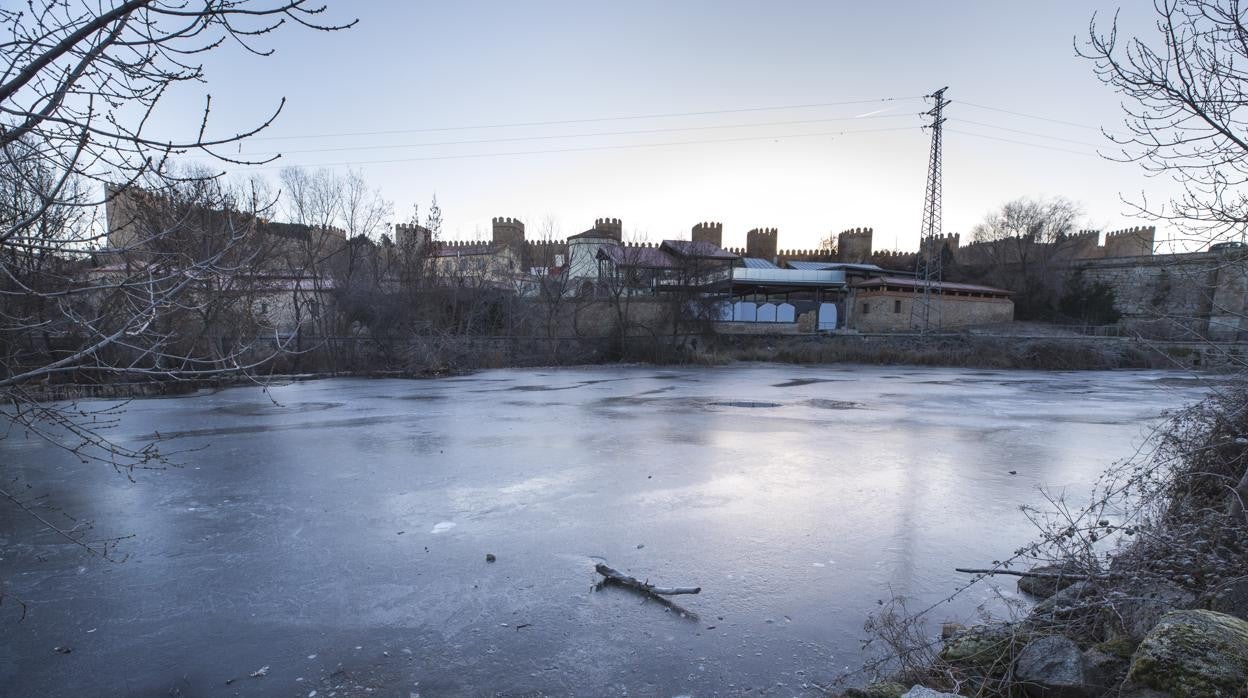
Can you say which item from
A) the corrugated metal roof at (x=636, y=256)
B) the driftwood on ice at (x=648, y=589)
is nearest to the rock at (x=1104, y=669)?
the driftwood on ice at (x=648, y=589)

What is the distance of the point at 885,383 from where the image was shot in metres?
22.5

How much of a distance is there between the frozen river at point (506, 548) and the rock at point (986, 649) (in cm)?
65

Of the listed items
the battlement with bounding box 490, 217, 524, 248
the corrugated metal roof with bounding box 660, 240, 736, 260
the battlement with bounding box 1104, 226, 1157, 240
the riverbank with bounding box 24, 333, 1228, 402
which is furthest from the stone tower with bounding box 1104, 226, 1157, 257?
the battlement with bounding box 490, 217, 524, 248

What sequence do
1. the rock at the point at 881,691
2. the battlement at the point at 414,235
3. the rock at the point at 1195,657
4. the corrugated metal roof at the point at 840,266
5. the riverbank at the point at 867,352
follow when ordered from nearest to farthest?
the rock at the point at 1195,657
the rock at the point at 881,691
the riverbank at the point at 867,352
the battlement at the point at 414,235
the corrugated metal roof at the point at 840,266

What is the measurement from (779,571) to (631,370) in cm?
2300

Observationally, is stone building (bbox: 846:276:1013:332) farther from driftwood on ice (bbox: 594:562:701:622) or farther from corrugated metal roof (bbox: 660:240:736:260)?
driftwood on ice (bbox: 594:562:701:622)

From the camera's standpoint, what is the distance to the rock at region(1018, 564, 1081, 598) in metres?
4.42

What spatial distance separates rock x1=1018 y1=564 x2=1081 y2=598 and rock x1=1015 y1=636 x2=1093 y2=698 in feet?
5.17

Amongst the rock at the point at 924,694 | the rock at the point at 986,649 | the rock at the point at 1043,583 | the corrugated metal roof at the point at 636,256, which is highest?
the corrugated metal roof at the point at 636,256

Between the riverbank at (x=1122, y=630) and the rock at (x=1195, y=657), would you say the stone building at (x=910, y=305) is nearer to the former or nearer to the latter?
the riverbank at (x=1122, y=630)

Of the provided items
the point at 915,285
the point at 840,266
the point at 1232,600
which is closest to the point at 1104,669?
the point at 1232,600

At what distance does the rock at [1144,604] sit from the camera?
10.8 ft

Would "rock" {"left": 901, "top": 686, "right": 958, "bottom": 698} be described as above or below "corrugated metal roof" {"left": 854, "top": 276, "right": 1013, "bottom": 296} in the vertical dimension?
below

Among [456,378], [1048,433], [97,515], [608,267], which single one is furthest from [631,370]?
[97,515]
